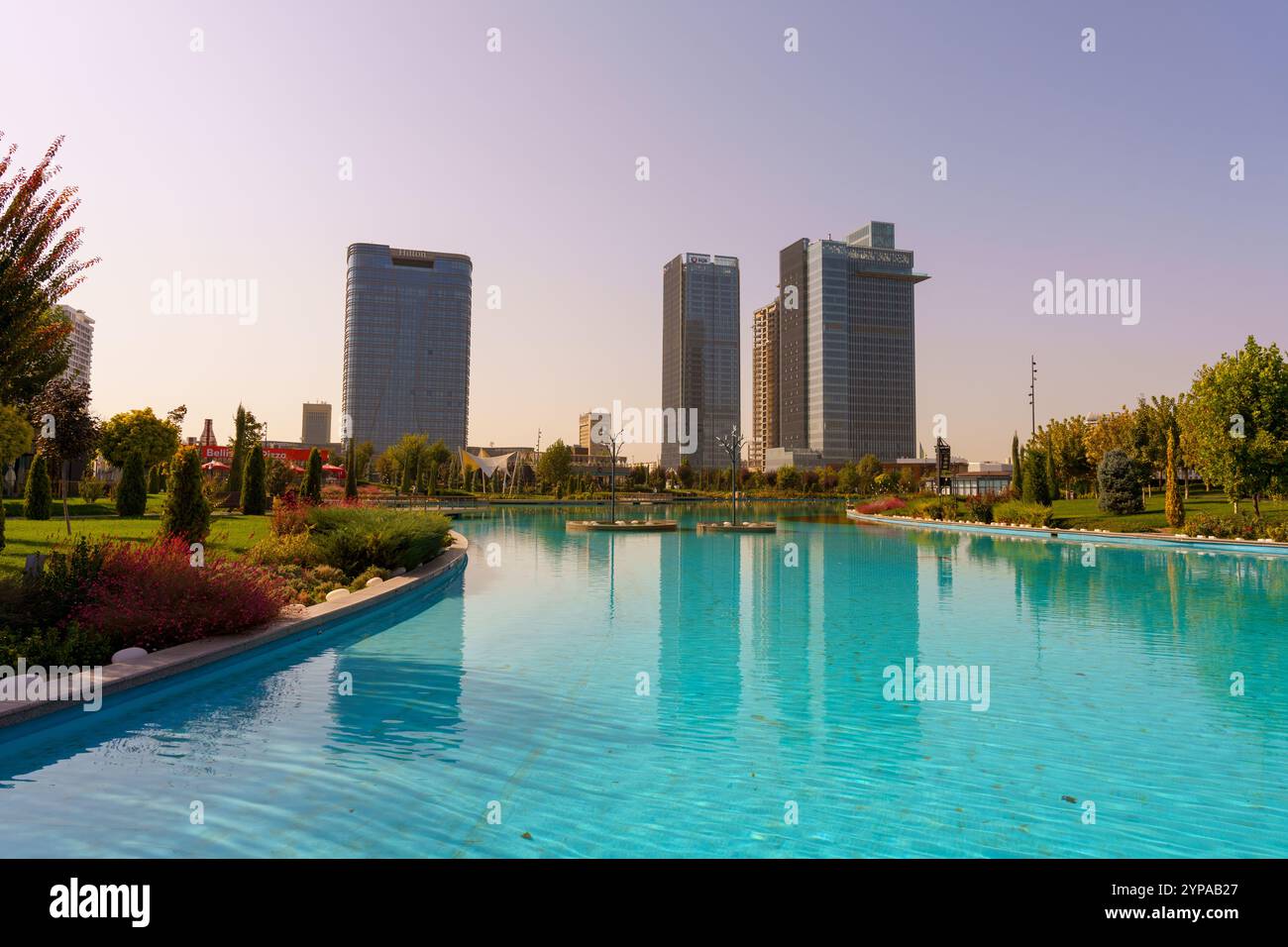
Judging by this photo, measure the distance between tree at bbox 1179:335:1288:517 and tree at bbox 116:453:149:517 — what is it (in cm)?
4462

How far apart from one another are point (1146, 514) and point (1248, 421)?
313 inches

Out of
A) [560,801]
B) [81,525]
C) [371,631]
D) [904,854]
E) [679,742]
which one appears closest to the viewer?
[904,854]

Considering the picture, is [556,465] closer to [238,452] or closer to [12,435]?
[238,452]

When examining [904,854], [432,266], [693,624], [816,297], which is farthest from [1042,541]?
[432,266]

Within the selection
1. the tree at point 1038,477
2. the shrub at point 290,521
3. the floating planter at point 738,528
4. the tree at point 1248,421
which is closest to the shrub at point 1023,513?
the tree at point 1038,477

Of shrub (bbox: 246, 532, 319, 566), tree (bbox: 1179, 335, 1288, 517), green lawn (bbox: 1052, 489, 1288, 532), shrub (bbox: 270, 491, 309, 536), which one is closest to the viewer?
shrub (bbox: 246, 532, 319, 566)

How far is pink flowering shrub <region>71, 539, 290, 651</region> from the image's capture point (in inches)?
352

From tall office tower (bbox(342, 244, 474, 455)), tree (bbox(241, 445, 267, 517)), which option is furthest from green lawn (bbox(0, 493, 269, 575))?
tall office tower (bbox(342, 244, 474, 455))

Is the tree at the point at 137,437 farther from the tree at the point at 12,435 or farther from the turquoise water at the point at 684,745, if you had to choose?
the turquoise water at the point at 684,745

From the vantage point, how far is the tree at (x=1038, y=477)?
138ft

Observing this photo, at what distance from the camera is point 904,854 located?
468 centimetres

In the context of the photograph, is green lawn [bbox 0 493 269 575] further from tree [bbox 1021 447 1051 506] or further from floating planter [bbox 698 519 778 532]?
tree [bbox 1021 447 1051 506]
